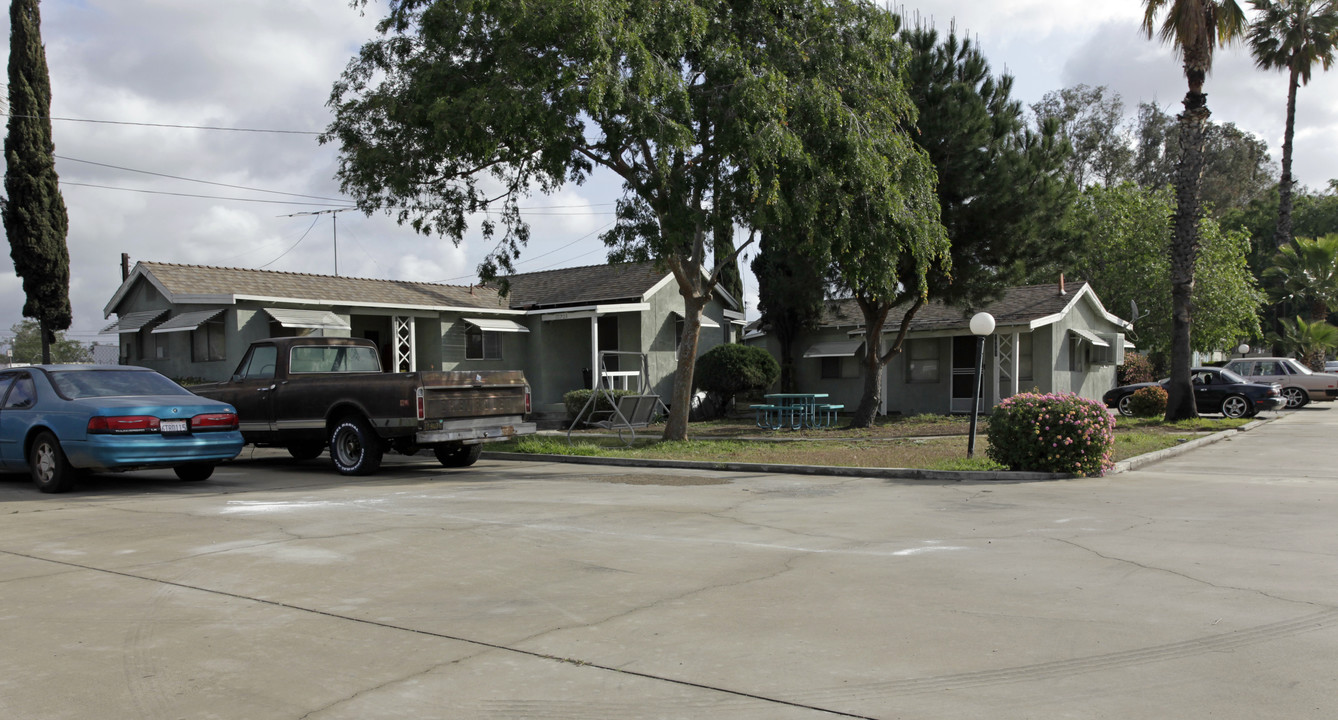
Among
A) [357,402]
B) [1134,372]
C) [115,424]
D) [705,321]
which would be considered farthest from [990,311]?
[115,424]

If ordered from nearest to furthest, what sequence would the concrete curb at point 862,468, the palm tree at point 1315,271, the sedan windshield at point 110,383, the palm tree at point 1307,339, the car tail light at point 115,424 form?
1. the car tail light at point 115,424
2. the sedan windshield at point 110,383
3. the concrete curb at point 862,468
4. the palm tree at point 1315,271
5. the palm tree at point 1307,339

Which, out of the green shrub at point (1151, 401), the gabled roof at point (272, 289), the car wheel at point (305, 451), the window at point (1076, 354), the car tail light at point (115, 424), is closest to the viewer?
the car tail light at point (115, 424)

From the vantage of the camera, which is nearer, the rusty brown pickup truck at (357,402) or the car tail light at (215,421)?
the car tail light at (215,421)

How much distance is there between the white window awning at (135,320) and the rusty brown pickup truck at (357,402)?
925cm

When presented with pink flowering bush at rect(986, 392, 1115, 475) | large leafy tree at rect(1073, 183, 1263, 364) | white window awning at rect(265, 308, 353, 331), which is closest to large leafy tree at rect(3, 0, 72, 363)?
white window awning at rect(265, 308, 353, 331)

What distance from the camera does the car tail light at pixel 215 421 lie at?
37.8 ft

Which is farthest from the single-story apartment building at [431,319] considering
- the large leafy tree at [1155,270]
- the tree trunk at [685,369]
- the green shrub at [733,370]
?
the large leafy tree at [1155,270]

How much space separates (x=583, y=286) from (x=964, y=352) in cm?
1118

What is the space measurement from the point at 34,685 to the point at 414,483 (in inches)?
323

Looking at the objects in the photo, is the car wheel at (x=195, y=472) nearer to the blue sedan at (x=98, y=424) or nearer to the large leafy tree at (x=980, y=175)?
the blue sedan at (x=98, y=424)

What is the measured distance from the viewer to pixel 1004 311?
26.4 metres

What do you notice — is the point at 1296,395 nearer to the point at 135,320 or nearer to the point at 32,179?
the point at 135,320

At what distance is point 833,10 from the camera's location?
15812 mm

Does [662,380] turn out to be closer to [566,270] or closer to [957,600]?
[566,270]
